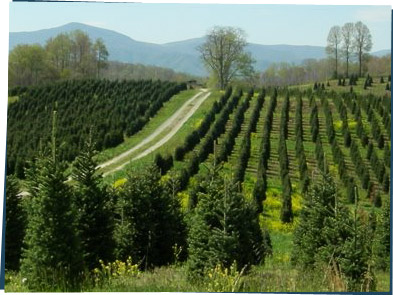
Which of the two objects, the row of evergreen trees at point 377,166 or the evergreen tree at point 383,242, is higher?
the row of evergreen trees at point 377,166

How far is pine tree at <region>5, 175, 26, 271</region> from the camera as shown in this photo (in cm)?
1152

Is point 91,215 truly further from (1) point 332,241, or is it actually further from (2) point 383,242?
(2) point 383,242

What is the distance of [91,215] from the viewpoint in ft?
33.0

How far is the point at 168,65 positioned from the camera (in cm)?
1569

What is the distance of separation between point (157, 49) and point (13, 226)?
520cm

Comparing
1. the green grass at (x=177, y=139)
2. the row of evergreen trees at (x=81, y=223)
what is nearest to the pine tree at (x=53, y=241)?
the row of evergreen trees at (x=81, y=223)

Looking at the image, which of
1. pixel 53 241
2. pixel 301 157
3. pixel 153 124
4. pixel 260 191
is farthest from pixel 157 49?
pixel 301 157

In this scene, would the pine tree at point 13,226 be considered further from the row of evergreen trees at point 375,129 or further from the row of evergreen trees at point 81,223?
the row of evergreen trees at point 375,129

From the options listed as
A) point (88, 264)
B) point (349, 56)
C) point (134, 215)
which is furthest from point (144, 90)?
point (88, 264)

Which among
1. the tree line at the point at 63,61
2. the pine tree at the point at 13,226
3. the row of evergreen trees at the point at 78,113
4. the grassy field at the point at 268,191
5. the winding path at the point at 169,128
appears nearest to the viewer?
the grassy field at the point at 268,191

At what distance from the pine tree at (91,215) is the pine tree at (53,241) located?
123 cm

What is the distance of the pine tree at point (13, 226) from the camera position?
1152cm

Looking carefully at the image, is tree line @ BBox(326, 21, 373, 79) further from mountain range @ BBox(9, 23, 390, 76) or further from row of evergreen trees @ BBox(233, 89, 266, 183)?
row of evergreen trees @ BBox(233, 89, 266, 183)

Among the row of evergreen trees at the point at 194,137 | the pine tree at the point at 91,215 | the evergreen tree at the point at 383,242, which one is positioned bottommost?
the evergreen tree at the point at 383,242
